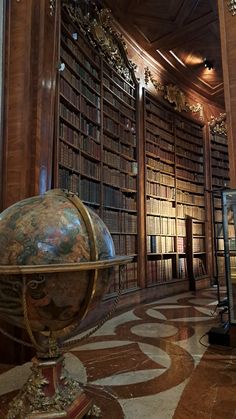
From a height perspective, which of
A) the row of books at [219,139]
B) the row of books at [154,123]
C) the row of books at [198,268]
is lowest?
the row of books at [198,268]

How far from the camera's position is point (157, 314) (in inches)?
183

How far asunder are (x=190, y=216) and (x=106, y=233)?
575cm

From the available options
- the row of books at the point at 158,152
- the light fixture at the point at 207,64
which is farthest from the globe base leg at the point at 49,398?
the light fixture at the point at 207,64

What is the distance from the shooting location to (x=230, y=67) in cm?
263

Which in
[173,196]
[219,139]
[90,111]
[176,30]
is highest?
[176,30]

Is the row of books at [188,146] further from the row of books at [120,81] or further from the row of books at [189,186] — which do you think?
the row of books at [120,81]

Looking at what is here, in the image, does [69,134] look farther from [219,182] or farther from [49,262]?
[219,182]

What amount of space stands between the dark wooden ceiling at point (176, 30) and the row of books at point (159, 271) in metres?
4.22

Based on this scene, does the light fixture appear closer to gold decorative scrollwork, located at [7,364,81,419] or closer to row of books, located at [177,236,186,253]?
row of books, located at [177,236,186,253]

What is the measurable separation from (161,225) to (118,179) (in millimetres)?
1595

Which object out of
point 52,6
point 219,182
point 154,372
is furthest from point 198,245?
point 52,6

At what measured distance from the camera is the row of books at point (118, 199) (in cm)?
506

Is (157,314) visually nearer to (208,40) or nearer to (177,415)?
(177,415)

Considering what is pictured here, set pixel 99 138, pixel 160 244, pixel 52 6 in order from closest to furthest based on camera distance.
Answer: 1. pixel 52 6
2. pixel 99 138
3. pixel 160 244
